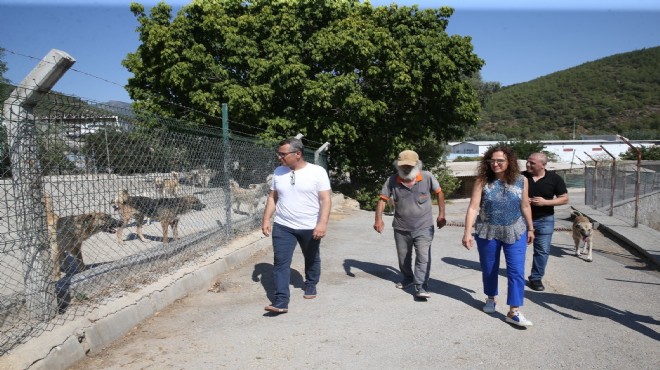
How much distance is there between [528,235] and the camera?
516 centimetres

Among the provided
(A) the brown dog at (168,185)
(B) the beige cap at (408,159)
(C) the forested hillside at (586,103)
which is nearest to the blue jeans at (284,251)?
(B) the beige cap at (408,159)

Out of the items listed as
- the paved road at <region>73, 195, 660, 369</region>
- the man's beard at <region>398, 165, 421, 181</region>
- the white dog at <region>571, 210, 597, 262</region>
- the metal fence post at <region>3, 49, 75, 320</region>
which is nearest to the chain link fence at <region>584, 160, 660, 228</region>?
the white dog at <region>571, 210, 597, 262</region>

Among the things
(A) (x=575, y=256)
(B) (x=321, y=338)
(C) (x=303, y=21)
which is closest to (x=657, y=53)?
(C) (x=303, y=21)

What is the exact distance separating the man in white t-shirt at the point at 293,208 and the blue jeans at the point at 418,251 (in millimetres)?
1125

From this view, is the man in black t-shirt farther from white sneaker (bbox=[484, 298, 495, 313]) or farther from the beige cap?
the beige cap

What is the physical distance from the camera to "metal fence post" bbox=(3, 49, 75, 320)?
3.58m

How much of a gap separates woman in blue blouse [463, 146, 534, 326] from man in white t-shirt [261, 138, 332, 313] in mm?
1488

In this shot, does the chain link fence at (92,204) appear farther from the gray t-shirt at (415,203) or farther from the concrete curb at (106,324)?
the gray t-shirt at (415,203)

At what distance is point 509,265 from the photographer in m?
4.73

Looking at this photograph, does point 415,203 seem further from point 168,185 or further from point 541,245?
point 168,185

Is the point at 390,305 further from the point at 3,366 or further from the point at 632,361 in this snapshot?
the point at 3,366

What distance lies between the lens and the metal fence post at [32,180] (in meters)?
3.58

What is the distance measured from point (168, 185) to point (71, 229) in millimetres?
1539

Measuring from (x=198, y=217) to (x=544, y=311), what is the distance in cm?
442
